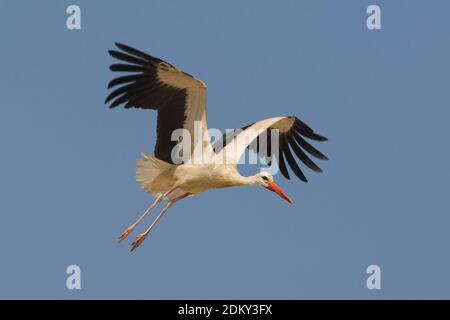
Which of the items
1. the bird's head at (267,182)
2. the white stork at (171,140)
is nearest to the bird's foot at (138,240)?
the white stork at (171,140)

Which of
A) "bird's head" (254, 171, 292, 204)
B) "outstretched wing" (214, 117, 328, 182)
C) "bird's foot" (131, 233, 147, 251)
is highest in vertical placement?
"outstretched wing" (214, 117, 328, 182)

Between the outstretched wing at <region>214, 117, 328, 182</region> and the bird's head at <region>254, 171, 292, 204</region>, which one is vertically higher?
the outstretched wing at <region>214, 117, 328, 182</region>

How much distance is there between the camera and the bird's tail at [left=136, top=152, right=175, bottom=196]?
15.3m

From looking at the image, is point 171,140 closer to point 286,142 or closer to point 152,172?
point 152,172

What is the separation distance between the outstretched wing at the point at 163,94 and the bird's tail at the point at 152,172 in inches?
5.3

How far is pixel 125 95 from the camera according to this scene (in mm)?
15195

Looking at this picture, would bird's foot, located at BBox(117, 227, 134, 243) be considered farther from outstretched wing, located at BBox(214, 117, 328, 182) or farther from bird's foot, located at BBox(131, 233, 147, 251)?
outstretched wing, located at BBox(214, 117, 328, 182)

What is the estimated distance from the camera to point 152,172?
50.6ft

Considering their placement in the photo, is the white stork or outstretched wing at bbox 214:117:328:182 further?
outstretched wing at bbox 214:117:328:182

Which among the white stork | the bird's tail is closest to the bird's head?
the white stork

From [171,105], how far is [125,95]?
0.62 meters
